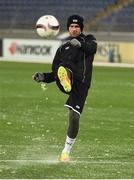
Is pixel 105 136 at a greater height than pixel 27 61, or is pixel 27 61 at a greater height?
pixel 105 136

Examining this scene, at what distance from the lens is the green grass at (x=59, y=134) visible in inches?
324

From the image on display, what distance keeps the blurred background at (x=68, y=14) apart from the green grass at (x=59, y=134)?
21185 mm

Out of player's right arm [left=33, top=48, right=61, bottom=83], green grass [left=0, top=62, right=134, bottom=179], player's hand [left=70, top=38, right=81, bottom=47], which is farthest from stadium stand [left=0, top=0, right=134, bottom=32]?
player's hand [left=70, top=38, right=81, bottom=47]

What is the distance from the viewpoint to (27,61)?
129 ft

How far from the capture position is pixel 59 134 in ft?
39.5

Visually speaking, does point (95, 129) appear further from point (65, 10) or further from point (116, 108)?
point (65, 10)

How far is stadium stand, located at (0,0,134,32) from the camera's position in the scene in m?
45.0

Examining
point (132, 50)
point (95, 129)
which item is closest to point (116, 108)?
point (95, 129)

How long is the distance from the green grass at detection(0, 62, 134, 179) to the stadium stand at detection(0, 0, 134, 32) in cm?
2247

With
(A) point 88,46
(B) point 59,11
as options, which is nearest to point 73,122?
(A) point 88,46

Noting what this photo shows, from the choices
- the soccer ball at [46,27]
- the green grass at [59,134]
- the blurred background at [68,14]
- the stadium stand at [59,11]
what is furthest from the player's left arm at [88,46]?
the stadium stand at [59,11]

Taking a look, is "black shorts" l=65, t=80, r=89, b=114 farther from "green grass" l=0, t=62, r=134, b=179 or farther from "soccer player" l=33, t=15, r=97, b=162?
"green grass" l=0, t=62, r=134, b=179

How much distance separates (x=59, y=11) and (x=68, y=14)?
739mm

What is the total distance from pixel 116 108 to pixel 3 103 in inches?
120
